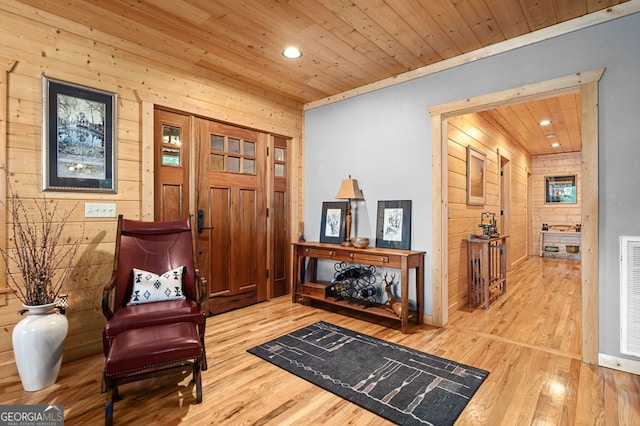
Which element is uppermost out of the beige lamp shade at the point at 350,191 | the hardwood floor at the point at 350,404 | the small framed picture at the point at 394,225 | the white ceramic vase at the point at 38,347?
the beige lamp shade at the point at 350,191

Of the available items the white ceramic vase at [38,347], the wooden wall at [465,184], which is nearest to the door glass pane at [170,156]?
the white ceramic vase at [38,347]

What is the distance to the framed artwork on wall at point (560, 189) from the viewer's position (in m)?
7.89

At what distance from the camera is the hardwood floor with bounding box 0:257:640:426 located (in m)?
1.85

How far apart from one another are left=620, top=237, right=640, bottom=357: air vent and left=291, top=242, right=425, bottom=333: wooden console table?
5.03 ft

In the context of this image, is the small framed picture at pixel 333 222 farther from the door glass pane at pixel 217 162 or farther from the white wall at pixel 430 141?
the door glass pane at pixel 217 162

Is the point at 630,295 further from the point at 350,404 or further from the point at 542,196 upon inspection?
the point at 542,196

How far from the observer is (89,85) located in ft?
8.80

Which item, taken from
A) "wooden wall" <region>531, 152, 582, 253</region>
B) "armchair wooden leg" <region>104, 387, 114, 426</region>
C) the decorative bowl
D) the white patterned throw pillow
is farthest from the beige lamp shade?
"wooden wall" <region>531, 152, 582, 253</region>

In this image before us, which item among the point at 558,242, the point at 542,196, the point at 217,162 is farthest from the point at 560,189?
the point at 217,162

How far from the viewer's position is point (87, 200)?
106 inches

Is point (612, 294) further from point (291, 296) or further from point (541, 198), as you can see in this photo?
point (541, 198)

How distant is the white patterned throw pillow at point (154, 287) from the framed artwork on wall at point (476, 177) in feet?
11.9

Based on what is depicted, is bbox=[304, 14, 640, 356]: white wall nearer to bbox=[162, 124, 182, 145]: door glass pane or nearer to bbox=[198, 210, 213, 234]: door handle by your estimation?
bbox=[198, 210, 213, 234]: door handle

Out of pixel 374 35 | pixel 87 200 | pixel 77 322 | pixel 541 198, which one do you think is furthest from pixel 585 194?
pixel 541 198
